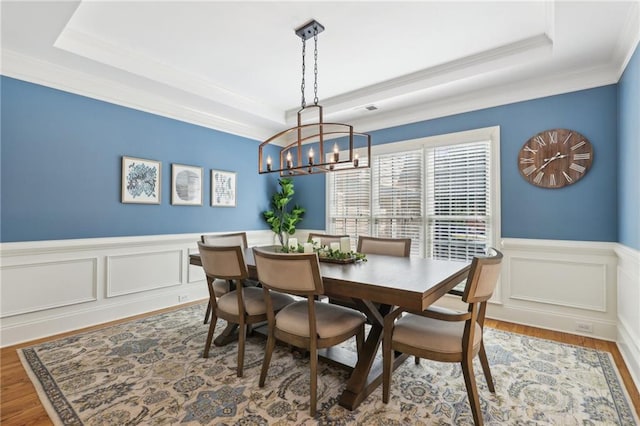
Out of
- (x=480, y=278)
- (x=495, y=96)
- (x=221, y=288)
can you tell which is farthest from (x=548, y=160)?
(x=221, y=288)

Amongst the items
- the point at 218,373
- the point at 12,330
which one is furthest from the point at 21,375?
the point at 218,373

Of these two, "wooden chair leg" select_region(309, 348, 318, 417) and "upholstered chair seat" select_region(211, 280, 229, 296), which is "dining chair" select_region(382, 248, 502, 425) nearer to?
"wooden chair leg" select_region(309, 348, 318, 417)

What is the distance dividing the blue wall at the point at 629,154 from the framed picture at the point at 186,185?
4.65m

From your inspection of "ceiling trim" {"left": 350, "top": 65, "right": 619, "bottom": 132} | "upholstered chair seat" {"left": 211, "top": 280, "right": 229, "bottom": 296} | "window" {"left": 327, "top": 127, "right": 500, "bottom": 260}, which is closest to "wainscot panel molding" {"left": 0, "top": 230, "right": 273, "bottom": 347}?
"upholstered chair seat" {"left": 211, "top": 280, "right": 229, "bottom": 296}

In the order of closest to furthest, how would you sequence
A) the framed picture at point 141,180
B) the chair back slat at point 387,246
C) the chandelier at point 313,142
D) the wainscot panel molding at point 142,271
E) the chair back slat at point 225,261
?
the chair back slat at point 225,261 < the chandelier at point 313,142 < the chair back slat at point 387,246 < the wainscot panel molding at point 142,271 < the framed picture at point 141,180

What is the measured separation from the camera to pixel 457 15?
250cm

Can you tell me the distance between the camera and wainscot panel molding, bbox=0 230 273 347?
288 centimetres

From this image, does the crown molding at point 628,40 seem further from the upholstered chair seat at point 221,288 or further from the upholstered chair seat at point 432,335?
the upholstered chair seat at point 221,288

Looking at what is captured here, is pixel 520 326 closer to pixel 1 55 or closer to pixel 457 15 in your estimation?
pixel 457 15

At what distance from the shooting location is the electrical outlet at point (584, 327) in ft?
9.98

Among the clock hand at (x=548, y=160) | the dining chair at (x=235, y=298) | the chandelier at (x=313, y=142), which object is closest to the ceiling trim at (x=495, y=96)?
the chandelier at (x=313, y=142)

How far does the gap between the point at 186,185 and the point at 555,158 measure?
4.47 meters

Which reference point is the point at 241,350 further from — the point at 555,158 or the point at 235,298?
the point at 555,158

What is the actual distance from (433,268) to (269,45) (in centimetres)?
254
